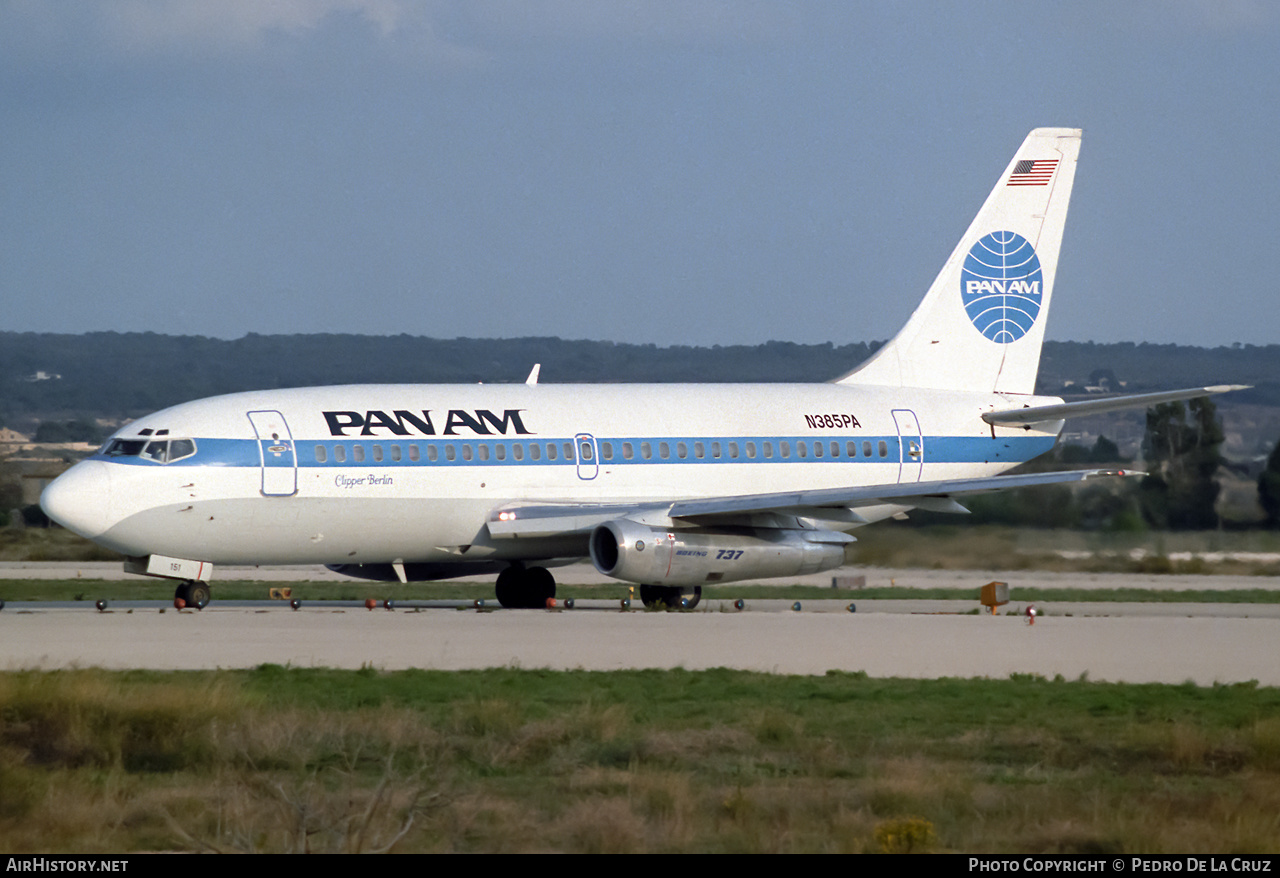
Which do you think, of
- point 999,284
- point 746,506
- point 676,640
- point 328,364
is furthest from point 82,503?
point 328,364

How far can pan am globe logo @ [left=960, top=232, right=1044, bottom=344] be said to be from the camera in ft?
129

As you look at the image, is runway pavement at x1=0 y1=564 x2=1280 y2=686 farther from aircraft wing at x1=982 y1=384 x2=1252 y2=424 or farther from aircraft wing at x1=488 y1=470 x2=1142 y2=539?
aircraft wing at x1=982 y1=384 x2=1252 y2=424

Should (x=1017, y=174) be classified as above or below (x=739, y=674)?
above

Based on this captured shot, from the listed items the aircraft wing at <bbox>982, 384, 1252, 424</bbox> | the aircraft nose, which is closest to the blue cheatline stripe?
the aircraft wing at <bbox>982, 384, 1252, 424</bbox>

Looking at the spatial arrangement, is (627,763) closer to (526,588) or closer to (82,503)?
(82,503)

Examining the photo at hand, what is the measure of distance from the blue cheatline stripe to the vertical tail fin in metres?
1.82

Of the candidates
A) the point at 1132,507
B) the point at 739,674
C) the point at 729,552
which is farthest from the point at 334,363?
the point at 739,674

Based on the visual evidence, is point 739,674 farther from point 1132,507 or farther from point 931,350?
point 1132,507

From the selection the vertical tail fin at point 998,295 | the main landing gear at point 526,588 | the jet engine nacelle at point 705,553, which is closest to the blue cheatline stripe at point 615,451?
the vertical tail fin at point 998,295

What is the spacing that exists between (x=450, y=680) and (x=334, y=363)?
157257 mm

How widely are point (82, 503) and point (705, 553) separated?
408 inches

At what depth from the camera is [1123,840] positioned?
1195cm

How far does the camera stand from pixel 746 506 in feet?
105

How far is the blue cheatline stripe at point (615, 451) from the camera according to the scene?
3048 centimetres
